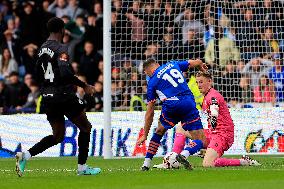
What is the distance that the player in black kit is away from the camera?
12.2m

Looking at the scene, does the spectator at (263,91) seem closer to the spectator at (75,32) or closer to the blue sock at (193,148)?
the blue sock at (193,148)

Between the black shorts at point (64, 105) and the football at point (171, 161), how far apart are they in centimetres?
180

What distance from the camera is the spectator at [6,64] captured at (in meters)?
24.5

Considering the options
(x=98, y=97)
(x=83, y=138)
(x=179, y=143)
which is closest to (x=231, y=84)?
(x=98, y=97)

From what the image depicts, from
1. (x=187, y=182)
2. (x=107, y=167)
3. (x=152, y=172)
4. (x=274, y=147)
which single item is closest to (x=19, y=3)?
(x=274, y=147)

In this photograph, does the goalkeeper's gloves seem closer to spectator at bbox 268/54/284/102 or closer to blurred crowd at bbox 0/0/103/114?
spectator at bbox 268/54/284/102

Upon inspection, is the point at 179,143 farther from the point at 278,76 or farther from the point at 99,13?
the point at 99,13

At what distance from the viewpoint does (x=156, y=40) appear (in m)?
20.0

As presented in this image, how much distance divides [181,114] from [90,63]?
9626 millimetres

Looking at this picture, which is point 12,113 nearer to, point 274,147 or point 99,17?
point 99,17

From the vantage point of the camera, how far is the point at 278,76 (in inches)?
774

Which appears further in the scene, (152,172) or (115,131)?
(115,131)

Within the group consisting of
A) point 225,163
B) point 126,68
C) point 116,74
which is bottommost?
point 225,163

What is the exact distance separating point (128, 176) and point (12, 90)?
38.5 ft
